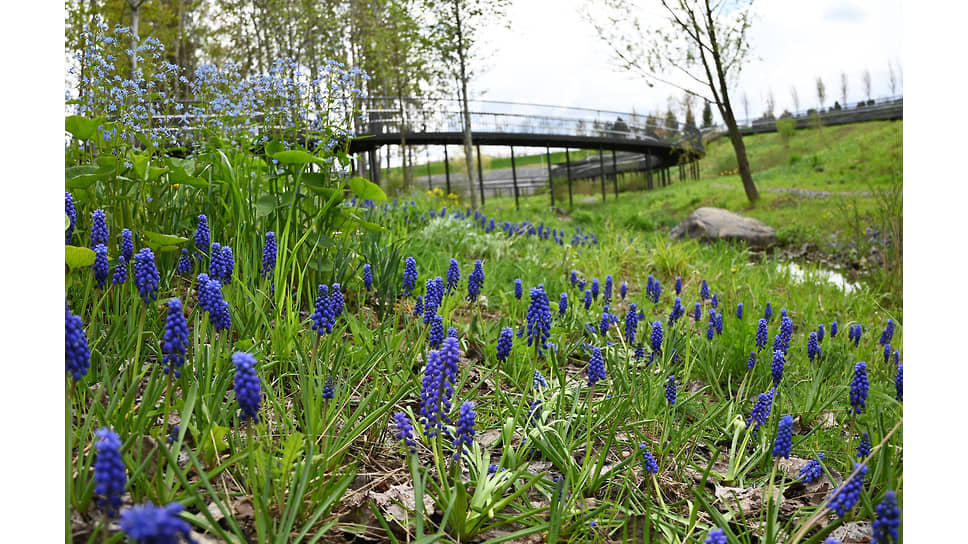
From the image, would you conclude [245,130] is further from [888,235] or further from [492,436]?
[888,235]

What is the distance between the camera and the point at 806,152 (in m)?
22.3

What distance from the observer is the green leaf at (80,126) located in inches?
74.6

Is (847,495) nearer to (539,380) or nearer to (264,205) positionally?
(539,380)

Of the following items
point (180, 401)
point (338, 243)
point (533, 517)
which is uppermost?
point (338, 243)

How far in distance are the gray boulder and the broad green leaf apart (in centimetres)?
676

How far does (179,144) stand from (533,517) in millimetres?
2650

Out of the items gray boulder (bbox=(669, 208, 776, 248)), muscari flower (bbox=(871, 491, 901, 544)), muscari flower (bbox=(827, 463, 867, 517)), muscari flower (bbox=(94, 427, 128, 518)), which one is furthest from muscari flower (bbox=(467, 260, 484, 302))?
gray boulder (bbox=(669, 208, 776, 248))

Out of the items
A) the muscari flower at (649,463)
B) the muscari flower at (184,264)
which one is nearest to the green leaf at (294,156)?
the muscari flower at (184,264)

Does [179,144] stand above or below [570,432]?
above

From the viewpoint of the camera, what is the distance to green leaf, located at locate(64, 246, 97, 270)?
4.97 ft

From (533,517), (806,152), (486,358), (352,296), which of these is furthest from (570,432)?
(806,152)

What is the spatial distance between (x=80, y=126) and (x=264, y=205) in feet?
2.49

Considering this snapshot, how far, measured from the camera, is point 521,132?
16781mm
